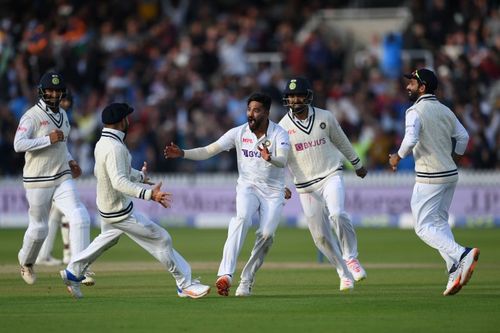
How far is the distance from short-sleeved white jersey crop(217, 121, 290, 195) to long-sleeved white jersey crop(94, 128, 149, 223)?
45.2 inches

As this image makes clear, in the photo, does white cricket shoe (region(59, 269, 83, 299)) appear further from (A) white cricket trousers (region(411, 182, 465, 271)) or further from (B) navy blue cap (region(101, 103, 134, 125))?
(A) white cricket trousers (region(411, 182, 465, 271))

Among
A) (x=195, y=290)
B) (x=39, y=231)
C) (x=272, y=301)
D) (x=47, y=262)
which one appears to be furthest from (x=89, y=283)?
(x=47, y=262)

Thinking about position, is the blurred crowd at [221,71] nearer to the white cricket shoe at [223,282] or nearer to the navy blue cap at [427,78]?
the navy blue cap at [427,78]

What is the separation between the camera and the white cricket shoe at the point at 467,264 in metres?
12.5

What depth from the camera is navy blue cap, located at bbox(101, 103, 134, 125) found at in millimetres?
12484

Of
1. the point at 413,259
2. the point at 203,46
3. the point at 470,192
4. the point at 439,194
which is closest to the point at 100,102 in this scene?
the point at 203,46

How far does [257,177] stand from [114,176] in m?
1.65

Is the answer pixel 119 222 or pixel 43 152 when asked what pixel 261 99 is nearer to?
pixel 119 222

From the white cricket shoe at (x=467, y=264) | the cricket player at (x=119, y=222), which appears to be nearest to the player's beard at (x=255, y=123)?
the cricket player at (x=119, y=222)

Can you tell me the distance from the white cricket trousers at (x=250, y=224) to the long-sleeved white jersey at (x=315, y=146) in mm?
814

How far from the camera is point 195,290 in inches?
495

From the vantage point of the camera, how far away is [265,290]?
13758 millimetres

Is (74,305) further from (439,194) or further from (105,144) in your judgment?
(439,194)

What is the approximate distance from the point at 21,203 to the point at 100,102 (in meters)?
3.84
